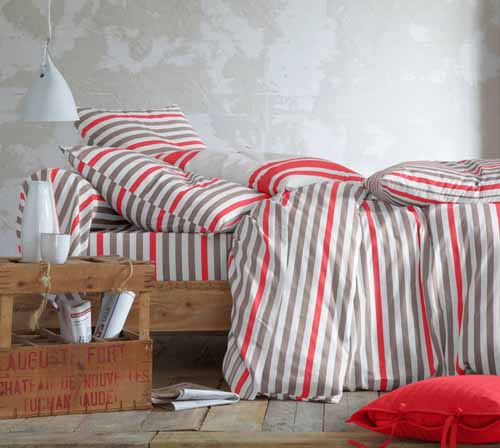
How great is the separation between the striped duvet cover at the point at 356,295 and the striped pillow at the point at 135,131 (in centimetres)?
72

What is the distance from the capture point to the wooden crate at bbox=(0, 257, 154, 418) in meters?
2.09

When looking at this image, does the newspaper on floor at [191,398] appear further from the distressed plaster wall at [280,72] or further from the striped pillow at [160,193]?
the distressed plaster wall at [280,72]

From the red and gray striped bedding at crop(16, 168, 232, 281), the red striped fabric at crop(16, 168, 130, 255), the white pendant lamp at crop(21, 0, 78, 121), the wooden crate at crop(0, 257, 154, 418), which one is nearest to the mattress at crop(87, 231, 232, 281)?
the red and gray striped bedding at crop(16, 168, 232, 281)

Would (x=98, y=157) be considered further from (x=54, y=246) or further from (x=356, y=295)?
(x=356, y=295)

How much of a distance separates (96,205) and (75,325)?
0.50 m

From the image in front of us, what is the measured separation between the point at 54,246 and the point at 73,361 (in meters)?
0.29

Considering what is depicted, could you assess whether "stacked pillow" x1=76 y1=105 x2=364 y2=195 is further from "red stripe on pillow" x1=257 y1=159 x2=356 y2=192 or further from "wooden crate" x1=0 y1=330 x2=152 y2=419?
"wooden crate" x1=0 y1=330 x2=152 y2=419

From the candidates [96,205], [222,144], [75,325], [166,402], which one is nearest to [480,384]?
[166,402]

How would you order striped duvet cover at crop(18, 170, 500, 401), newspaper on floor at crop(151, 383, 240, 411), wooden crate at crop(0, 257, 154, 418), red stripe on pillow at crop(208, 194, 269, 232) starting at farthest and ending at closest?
red stripe on pillow at crop(208, 194, 269, 232) → striped duvet cover at crop(18, 170, 500, 401) → newspaper on floor at crop(151, 383, 240, 411) → wooden crate at crop(0, 257, 154, 418)

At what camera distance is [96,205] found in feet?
8.45

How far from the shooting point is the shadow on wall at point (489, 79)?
462 centimetres

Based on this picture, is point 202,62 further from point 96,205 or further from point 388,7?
point 96,205

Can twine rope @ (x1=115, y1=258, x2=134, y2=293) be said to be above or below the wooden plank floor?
above

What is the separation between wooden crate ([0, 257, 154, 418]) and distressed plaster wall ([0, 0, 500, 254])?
8.26 ft
